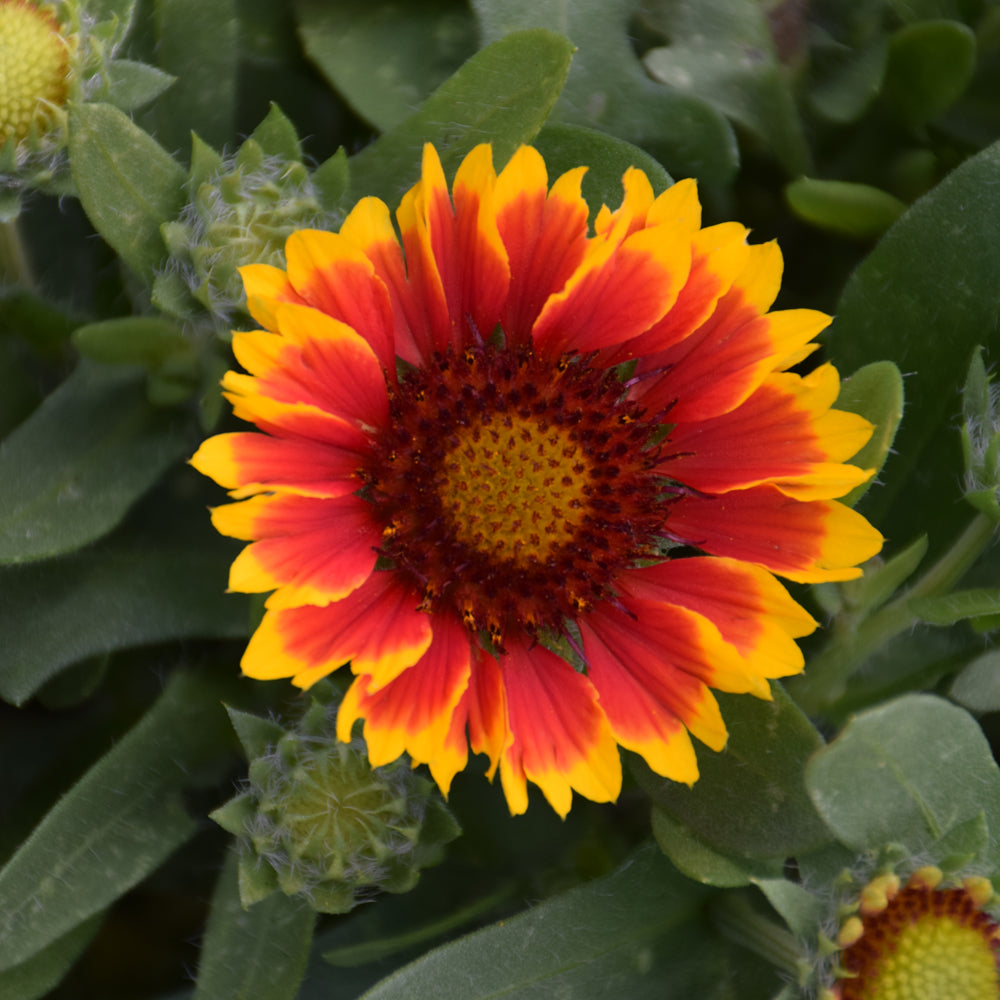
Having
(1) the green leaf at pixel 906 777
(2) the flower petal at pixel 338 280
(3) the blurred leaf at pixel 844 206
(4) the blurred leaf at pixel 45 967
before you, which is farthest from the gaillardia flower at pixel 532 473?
(4) the blurred leaf at pixel 45 967

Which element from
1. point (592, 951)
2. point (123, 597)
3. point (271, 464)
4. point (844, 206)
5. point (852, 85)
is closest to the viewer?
point (271, 464)

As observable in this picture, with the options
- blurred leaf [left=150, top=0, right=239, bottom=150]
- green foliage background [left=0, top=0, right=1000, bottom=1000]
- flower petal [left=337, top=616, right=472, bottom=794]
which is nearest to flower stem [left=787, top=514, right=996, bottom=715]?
green foliage background [left=0, top=0, right=1000, bottom=1000]

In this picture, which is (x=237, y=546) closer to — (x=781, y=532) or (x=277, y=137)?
(x=277, y=137)

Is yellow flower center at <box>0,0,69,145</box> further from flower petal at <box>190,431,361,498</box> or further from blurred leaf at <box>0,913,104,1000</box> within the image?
blurred leaf at <box>0,913,104,1000</box>

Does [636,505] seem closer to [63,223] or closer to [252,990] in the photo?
[252,990]

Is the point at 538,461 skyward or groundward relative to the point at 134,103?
groundward

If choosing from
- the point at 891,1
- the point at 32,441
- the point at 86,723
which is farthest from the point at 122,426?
the point at 891,1

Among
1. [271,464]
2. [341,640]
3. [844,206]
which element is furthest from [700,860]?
[844,206]
